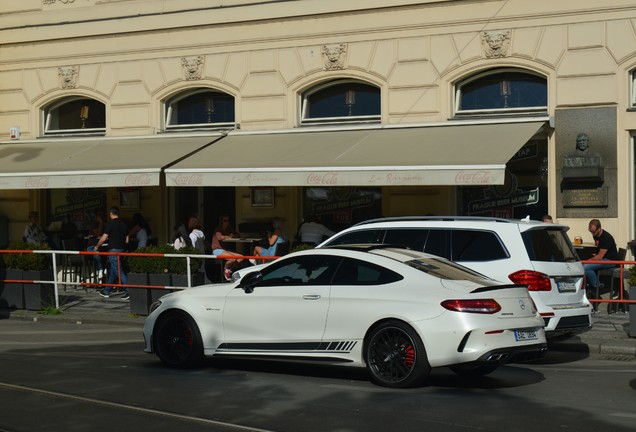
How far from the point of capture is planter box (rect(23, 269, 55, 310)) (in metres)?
19.1

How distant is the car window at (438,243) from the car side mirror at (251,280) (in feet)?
8.12

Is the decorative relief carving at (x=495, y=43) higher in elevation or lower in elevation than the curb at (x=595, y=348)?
higher

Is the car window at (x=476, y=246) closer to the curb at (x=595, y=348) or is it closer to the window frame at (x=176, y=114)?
the curb at (x=595, y=348)

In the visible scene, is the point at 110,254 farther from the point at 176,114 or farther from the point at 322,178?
the point at 176,114

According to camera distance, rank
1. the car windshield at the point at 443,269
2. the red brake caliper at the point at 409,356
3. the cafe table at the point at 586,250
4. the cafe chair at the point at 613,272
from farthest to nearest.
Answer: the cafe table at the point at 586,250 < the cafe chair at the point at 613,272 < the car windshield at the point at 443,269 < the red brake caliper at the point at 409,356

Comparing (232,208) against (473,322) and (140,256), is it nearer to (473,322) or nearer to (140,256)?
(140,256)

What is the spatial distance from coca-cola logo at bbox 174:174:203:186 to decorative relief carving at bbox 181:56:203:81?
3.19 m

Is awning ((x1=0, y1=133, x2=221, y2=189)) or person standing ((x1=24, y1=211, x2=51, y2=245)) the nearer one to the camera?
awning ((x1=0, y1=133, x2=221, y2=189))

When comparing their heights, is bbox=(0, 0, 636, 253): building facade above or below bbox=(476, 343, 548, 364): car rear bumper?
above

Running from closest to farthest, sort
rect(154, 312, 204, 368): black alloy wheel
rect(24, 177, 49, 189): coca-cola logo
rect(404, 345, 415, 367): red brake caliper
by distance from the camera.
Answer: rect(404, 345, 415, 367): red brake caliper, rect(154, 312, 204, 368): black alloy wheel, rect(24, 177, 49, 189): coca-cola logo

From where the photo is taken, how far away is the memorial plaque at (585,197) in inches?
731

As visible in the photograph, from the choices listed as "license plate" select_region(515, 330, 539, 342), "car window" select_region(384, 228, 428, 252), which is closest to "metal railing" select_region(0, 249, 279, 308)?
"car window" select_region(384, 228, 428, 252)

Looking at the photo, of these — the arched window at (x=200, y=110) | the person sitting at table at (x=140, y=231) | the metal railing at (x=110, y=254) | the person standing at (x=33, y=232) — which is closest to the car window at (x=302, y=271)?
the metal railing at (x=110, y=254)

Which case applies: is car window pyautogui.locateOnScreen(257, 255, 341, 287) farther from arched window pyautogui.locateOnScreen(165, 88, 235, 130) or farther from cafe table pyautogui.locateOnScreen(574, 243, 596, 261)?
arched window pyautogui.locateOnScreen(165, 88, 235, 130)
